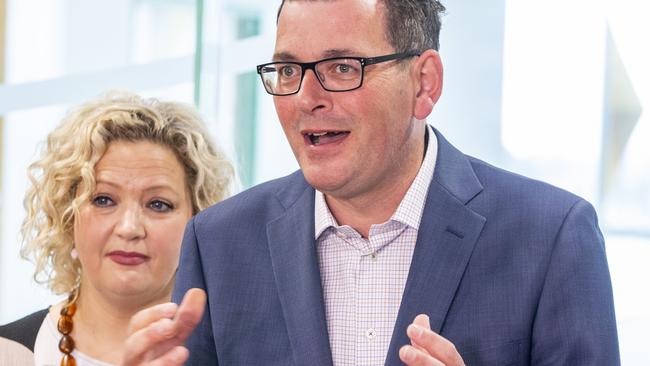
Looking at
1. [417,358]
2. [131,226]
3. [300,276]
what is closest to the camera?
[417,358]

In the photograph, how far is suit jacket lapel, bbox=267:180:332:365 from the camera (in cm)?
186

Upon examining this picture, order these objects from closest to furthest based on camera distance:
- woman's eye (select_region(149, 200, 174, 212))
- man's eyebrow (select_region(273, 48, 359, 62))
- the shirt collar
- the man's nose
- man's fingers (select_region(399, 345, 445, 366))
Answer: man's fingers (select_region(399, 345, 445, 366)) < man's eyebrow (select_region(273, 48, 359, 62)) < the shirt collar < the man's nose < woman's eye (select_region(149, 200, 174, 212))

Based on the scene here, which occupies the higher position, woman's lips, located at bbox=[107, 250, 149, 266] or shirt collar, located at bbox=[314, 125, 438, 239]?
shirt collar, located at bbox=[314, 125, 438, 239]

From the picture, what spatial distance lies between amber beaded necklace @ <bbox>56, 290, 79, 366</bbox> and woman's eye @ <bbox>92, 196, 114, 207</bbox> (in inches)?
11.1

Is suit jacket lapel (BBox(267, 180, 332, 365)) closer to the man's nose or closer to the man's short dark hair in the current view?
the man's short dark hair

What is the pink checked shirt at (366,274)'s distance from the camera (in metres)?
1.90

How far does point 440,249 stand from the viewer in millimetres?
1885

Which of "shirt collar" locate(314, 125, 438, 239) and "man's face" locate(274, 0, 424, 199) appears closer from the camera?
"man's face" locate(274, 0, 424, 199)

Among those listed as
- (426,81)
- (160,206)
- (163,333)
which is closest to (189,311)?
(163,333)

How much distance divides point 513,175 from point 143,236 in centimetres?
106

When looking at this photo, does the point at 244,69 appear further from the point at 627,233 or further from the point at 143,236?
the point at 627,233

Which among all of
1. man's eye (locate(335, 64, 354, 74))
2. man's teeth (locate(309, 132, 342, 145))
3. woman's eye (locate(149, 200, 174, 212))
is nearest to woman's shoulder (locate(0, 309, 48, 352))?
woman's eye (locate(149, 200, 174, 212))

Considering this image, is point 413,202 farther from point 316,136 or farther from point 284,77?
point 284,77

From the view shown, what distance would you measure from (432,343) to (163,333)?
1.49ft
